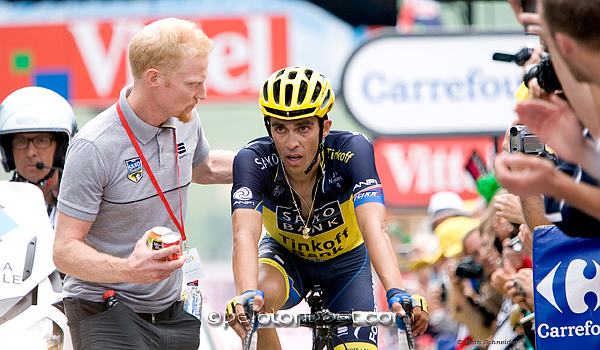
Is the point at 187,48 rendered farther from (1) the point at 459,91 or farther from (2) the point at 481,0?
(2) the point at 481,0

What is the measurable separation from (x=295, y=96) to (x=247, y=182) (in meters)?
0.54

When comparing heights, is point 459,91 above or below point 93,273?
below

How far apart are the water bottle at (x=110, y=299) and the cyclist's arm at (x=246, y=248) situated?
63 centimetres

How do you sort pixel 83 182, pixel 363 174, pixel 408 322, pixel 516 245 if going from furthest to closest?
pixel 516 245 → pixel 363 174 → pixel 83 182 → pixel 408 322

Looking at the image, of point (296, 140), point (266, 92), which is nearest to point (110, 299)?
point (296, 140)

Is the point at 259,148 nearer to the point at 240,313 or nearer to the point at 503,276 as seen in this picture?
the point at 240,313

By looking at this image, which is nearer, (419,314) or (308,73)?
(419,314)

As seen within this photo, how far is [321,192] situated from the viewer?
4.11 metres

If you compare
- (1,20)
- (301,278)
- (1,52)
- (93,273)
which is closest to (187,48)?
(93,273)

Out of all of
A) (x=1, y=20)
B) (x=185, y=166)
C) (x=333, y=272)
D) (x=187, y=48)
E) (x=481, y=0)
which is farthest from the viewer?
(x=1, y=20)

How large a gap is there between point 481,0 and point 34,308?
1204 cm

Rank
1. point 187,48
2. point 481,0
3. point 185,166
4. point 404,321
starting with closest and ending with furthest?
point 404,321 → point 187,48 → point 185,166 → point 481,0

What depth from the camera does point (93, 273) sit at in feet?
11.2

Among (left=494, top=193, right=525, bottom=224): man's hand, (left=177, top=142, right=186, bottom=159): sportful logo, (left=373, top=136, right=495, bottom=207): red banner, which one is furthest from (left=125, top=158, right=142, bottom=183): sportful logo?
(left=373, top=136, right=495, bottom=207): red banner
